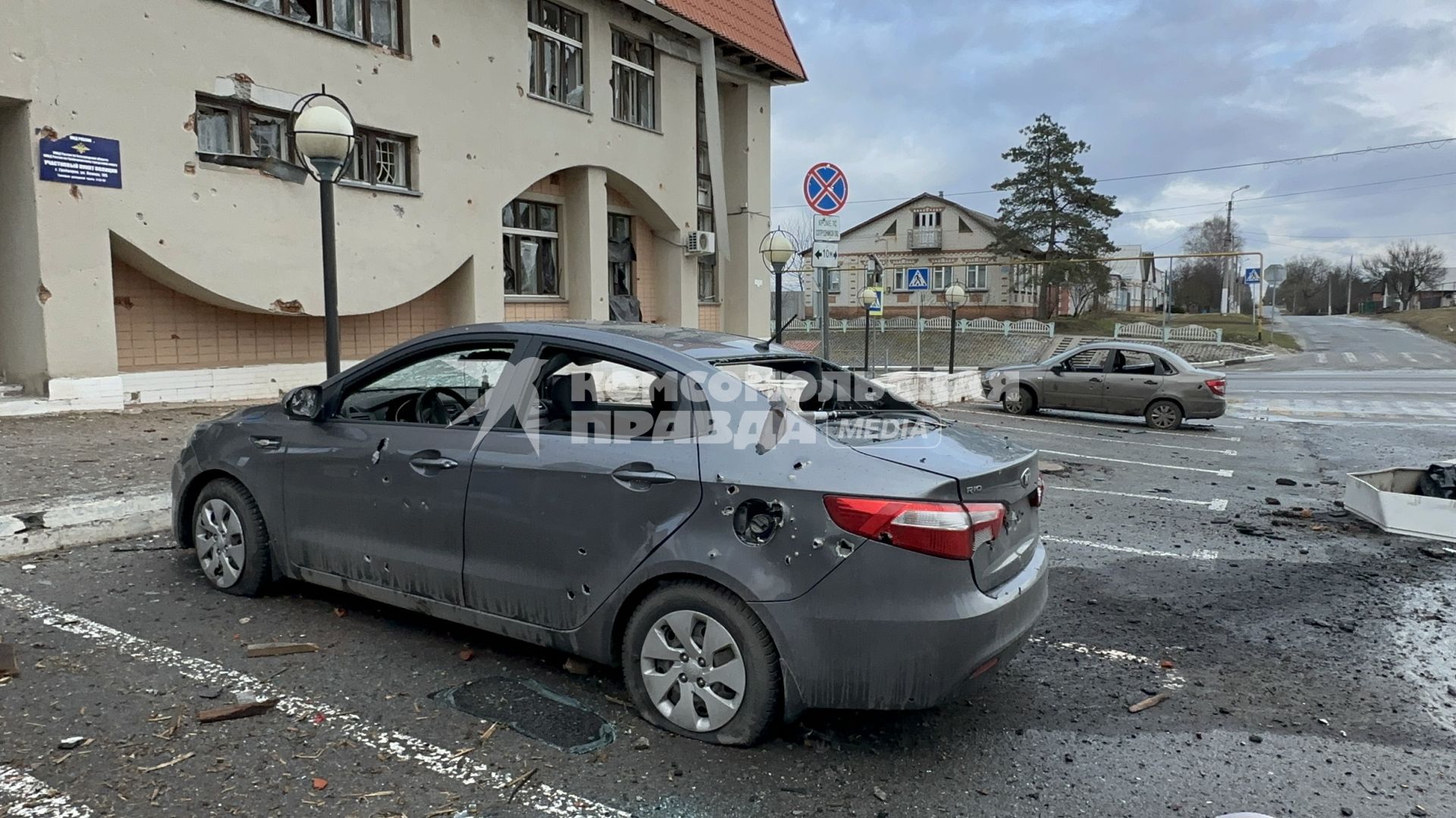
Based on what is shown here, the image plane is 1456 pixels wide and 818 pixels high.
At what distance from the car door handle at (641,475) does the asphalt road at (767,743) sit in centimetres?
98

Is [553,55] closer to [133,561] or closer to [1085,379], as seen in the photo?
[1085,379]

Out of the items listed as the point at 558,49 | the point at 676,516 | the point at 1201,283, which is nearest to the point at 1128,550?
the point at 676,516

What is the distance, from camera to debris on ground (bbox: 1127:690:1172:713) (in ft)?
12.7

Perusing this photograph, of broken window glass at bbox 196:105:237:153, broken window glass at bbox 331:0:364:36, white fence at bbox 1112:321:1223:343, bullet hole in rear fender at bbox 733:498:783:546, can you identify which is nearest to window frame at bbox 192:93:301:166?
broken window glass at bbox 196:105:237:153

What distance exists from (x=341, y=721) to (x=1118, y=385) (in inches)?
619

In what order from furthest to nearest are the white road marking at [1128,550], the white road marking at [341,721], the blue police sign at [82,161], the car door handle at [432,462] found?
the blue police sign at [82,161] < the white road marking at [1128,550] < the car door handle at [432,462] < the white road marking at [341,721]

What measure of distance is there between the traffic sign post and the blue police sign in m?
7.73

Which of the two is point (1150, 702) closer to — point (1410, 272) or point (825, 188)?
point (825, 188)

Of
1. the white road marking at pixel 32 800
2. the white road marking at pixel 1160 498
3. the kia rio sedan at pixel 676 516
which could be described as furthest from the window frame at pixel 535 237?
the white road marking at pixel 32 800

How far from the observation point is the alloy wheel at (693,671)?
3289mm

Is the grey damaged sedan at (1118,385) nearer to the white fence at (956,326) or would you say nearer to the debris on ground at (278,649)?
the debris on ground at (278,649)

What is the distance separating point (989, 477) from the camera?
11.0 ft

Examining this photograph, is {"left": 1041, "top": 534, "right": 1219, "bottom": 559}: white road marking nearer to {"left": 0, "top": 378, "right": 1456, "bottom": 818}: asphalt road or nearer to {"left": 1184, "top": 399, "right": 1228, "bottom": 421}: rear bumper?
{"left": 0, "top": 378, "right": 1456, "bottom": 818}: asphalt road

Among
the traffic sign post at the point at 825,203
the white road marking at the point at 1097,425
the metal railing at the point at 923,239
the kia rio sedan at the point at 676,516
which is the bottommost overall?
the white road marking at the point at 1097,425
